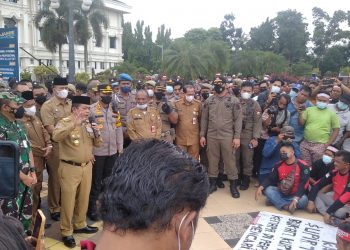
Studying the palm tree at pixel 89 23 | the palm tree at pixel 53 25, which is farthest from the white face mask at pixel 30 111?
the palm tree at pixel 89 23

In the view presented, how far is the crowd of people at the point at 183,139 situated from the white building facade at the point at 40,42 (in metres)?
29.2

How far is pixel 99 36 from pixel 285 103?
2688 centimetres

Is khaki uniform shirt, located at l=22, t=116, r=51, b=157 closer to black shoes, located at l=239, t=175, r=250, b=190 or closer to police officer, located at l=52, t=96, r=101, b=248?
police officer, located at l=52, t=96, r=101, b=248

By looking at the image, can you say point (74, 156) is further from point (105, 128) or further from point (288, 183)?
point (288, 183)

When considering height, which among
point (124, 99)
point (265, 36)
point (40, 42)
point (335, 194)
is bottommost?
point (335, 194)

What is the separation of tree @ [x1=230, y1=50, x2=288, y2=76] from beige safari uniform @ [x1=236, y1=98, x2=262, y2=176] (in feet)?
82.0

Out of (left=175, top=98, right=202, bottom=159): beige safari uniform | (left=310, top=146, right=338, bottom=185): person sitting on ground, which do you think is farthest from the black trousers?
(left=310, top=146, right=338, bottom=185): person sitting on ground

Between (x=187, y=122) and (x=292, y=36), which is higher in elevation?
(x=292, y=36)

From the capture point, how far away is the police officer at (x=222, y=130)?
5246mm

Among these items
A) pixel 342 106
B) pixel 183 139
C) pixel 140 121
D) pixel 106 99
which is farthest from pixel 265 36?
pixel 106 99

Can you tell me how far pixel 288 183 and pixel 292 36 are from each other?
37764 millimetres

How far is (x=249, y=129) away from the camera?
17.9 feet

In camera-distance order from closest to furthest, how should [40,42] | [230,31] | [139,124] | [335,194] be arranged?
[335,194] < [139,124] < [40,42] < [230,31]

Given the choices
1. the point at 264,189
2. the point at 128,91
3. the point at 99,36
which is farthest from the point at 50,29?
the point at 264,189
